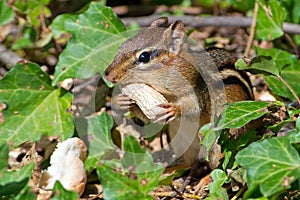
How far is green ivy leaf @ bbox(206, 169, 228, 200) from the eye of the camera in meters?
2.83

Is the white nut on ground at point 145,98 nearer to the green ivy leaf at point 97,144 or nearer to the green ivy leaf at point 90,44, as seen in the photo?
the green ivy leaf at point 97,144

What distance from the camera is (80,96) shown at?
13.8 feet

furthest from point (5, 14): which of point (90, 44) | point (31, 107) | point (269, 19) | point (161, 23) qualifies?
point (269, 19)

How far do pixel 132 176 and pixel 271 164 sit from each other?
59 cm

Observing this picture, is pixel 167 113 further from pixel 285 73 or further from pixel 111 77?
pixel 285 73

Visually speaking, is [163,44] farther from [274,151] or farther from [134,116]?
[274,151]

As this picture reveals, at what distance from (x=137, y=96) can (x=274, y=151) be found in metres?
0.97

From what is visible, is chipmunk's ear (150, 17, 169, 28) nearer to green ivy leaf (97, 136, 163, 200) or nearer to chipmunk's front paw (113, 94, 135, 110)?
chipmunk's front paw (113, 94, 135, 110)

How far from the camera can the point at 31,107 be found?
142 inches

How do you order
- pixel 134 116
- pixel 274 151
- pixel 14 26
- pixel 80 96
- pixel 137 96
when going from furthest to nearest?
pixel 14 26, pixel 80 96, pixel 134 116, pixel 137 96, pixel 274 151

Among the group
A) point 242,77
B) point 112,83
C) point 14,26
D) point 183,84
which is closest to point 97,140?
point 112,83

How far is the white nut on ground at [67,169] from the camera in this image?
318cm

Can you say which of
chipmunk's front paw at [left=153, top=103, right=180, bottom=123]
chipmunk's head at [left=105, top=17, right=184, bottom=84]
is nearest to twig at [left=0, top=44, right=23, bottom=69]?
chipmunk's head at [left=105, top=17, right=184, bottom=84]

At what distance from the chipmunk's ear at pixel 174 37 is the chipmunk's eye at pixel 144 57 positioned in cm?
15
